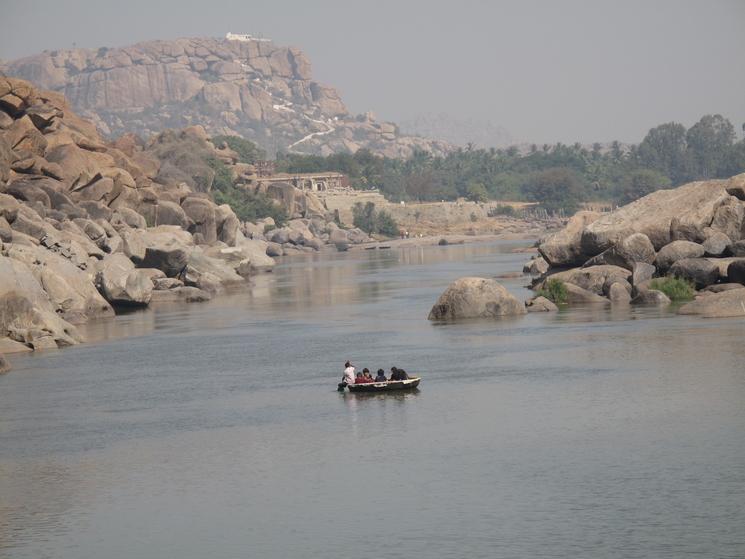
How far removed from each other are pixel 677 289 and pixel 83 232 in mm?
38573

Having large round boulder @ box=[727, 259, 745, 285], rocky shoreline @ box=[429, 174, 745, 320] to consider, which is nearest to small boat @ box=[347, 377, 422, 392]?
rocky shoreline @ box=[429, 174, 745, 320]

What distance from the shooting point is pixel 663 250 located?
58656 mm

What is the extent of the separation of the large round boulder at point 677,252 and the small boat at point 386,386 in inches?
908

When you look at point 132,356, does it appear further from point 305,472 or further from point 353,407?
point 305,472

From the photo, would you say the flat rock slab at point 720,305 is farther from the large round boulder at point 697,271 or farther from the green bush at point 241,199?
the green bush at point 241,199

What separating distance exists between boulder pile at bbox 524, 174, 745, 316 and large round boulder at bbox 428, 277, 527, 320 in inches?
120

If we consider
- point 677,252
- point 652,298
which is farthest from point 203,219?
point 652,298

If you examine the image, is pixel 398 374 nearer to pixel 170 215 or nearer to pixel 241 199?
pixel 170 215

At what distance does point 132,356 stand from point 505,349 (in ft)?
52.6

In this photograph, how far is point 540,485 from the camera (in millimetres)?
26859

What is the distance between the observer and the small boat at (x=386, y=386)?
128 ft

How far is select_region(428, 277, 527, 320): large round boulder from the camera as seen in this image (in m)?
55.8

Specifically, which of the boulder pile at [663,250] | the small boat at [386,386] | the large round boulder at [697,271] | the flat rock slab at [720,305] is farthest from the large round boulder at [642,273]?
the small boat at [386,386]

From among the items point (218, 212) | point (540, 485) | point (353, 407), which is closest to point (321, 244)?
point (218, 212)
